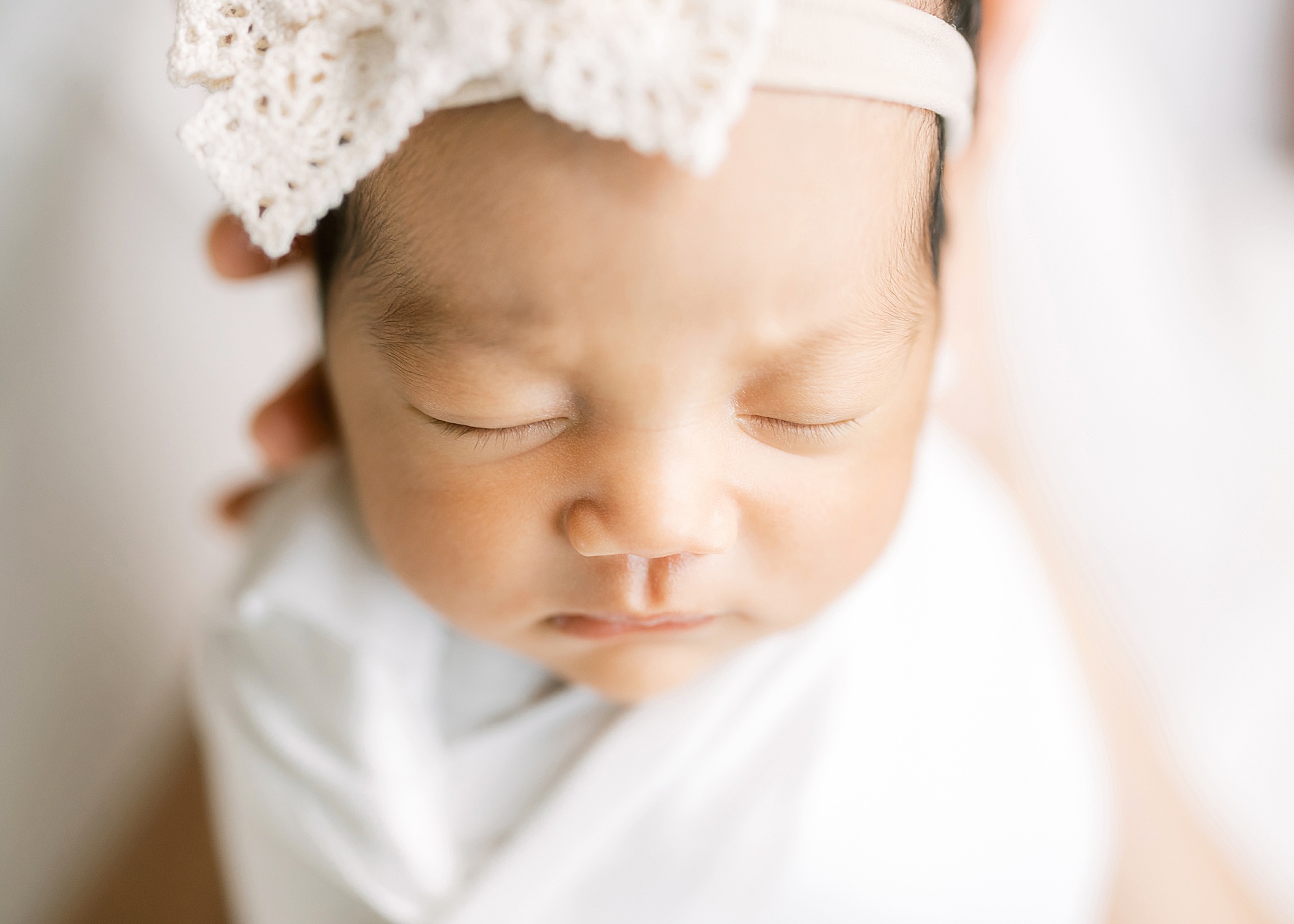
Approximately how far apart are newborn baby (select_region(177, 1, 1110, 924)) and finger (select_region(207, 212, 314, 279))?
0.20 metres

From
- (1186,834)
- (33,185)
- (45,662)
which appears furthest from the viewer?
(1186,834)

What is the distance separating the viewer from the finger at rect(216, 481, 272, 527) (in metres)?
1.16

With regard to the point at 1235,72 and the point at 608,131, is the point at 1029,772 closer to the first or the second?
the point at 608,131

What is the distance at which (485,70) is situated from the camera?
1.55ft

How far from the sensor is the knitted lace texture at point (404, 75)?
46 cm

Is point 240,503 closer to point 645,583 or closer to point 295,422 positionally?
point 295,422

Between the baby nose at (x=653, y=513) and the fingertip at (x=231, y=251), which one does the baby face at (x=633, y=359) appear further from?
the fingertip at (x=231, y=251)

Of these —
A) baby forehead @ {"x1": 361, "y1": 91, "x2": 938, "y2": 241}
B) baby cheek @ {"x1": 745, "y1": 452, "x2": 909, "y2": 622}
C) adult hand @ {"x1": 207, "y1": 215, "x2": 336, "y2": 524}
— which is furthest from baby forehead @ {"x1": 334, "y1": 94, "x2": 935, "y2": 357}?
adult hand @ {"x1": 207, "y1": 215, "x2": 336, "y2": 524}

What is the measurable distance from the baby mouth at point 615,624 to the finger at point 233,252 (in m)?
0.39

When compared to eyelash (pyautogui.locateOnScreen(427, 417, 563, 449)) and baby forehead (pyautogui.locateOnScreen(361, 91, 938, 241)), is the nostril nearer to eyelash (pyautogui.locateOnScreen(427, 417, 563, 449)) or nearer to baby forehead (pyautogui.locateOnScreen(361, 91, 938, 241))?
eyelash (pyautogui.locateOnScreen(427, 417, 563, 449))

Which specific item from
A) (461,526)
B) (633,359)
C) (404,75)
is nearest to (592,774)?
(461,526)

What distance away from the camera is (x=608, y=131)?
0.46m

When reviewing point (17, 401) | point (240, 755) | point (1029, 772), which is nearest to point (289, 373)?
point (17, 401)

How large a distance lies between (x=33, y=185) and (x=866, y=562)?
953 millimetres
